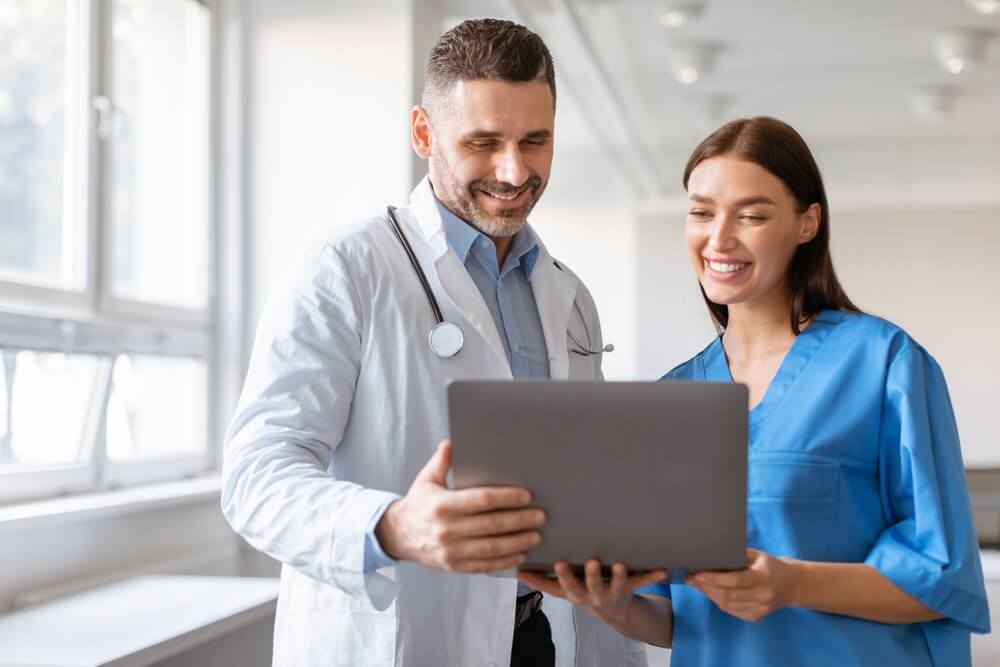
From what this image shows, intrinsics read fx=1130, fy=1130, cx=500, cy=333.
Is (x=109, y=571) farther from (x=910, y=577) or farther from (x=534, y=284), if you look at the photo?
(x=910, y=577)

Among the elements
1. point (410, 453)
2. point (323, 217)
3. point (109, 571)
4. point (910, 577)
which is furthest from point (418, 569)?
point (323, 217)

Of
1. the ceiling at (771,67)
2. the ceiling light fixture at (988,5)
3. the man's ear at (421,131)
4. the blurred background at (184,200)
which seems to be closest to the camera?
the man's ear at (421,131)

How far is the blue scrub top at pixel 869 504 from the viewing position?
1324 mm

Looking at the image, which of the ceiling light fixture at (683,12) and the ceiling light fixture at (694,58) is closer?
the ceiling light fixture at (683,12)

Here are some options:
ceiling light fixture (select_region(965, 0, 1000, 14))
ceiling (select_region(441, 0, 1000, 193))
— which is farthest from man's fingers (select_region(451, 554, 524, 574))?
ceiling light fixture (select_region(965, 0, 1000, 14))

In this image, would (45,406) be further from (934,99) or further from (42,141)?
(934,99)

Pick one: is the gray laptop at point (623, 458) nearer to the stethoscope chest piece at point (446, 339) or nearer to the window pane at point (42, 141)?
the stethoscope chest piece at point (446, 339)

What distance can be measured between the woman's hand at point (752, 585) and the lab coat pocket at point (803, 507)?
0.33 feet

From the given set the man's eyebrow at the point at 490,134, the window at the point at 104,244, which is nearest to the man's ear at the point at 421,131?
the man's eyebrow at the point at 490,134

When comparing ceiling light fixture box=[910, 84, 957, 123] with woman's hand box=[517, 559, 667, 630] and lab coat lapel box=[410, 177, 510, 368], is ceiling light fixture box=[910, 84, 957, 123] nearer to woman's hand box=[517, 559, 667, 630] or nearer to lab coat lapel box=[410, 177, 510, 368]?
lab coat lapel box=[410, 177, 510, 368]

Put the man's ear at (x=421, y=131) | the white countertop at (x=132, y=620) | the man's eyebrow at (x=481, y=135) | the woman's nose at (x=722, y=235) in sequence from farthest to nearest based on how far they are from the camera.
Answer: the white countertop at (x=132, y=620), the man's ear at (x=421, y=131), the man's eyebrow at (x=481, y=135), the woman's nose at (x=722, y=235)

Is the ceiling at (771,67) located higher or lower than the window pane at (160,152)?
higher

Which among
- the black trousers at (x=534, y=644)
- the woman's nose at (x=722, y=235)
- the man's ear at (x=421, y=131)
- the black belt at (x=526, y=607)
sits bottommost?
the black trousers at (x=534, y=644)

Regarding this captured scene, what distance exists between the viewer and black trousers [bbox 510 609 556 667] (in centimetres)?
164
